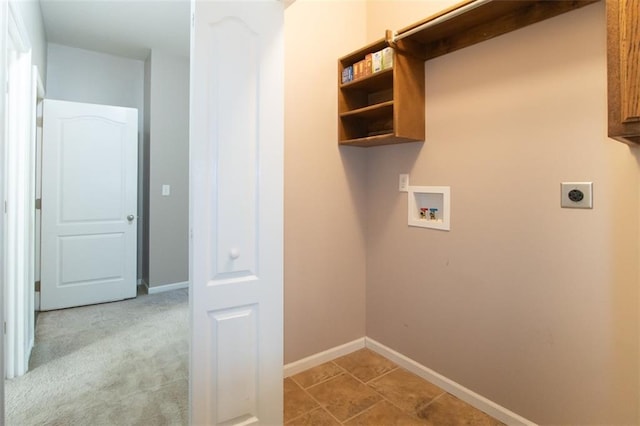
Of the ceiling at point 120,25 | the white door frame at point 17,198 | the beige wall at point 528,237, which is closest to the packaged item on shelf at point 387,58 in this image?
the beige wall at point 528,237

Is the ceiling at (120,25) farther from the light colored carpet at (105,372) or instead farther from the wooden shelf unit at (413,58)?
the light colored carpet at (105,372)

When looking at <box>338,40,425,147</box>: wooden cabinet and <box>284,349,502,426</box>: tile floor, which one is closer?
<box>284,349,502,426</box>: tile floor

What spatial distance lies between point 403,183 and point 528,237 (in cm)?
81

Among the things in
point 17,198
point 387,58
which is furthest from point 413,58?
point 17,198

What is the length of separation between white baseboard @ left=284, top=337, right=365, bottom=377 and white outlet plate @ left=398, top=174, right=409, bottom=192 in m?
1.17

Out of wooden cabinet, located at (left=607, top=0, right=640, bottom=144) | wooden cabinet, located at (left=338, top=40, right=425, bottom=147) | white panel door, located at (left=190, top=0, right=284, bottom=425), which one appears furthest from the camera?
wooden cabinet, located at (left=338, top=40, right=425, bottom=147)

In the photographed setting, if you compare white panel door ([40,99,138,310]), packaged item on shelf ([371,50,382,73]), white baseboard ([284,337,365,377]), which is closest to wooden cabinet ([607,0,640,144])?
packaged item on shelf ([371,50,382,73])

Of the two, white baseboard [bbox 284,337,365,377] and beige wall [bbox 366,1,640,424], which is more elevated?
beige wall [bbox 366,1,640,424]

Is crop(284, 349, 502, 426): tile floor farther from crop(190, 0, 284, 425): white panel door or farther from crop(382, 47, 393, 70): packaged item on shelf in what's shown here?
crop(382, 47, 393, 70): packaged item on shelf

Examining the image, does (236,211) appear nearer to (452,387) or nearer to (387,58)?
(387,58)

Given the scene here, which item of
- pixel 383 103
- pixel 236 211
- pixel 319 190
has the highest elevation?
pixel 383 103

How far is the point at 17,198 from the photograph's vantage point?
2.13 meters

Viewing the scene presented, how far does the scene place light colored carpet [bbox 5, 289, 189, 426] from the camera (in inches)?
71.4

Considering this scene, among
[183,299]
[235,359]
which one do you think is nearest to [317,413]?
→ [235,359]
